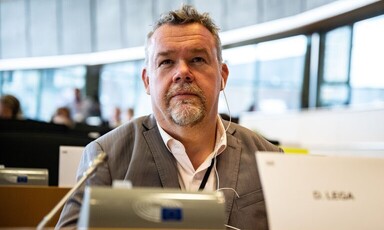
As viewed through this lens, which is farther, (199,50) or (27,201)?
(199,50)

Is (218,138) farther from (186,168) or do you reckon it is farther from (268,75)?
(268,75)

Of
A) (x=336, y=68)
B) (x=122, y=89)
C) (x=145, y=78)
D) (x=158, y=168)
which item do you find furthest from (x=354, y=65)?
(x=122, y=89)

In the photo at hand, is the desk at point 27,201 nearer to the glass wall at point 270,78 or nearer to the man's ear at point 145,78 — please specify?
the man's ear at point 145,78

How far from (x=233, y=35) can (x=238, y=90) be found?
1.10 meters

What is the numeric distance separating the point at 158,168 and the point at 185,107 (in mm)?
260

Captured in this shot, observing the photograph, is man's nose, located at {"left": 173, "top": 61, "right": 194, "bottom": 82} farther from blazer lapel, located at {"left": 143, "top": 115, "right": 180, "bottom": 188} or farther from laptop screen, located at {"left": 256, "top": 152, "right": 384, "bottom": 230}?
laptop screen, located at {"left": 256, "top": 152, "right": 384, "bottom": 230}

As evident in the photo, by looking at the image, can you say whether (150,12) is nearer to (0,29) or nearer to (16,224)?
(0,29)

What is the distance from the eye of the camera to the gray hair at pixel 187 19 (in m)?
1.72

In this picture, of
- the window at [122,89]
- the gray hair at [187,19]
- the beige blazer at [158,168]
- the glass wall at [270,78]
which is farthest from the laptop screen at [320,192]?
the window at [122,89]

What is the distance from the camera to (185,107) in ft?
5.45

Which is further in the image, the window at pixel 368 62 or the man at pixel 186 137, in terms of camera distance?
the window at pixel 368 62

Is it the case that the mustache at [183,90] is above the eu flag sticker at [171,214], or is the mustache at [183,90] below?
above

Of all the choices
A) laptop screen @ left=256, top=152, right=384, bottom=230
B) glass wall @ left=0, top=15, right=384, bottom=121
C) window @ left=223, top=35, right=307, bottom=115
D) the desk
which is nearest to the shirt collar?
the desk

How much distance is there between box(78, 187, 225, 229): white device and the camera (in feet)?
2.80
